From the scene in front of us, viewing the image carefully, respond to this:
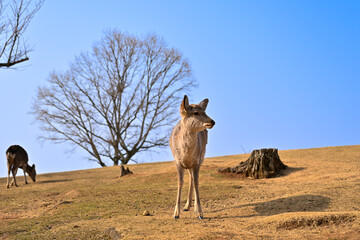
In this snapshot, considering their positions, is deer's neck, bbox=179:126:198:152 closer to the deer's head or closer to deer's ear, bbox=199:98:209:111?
the deer's head

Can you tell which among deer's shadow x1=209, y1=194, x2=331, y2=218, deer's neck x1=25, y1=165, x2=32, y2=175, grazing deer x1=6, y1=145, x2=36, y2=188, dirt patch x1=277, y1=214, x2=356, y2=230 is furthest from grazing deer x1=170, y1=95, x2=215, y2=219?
deer's neck x1=25, y1=165, x2=32, y2=175

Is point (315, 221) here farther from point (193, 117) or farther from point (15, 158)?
point (15, 158)

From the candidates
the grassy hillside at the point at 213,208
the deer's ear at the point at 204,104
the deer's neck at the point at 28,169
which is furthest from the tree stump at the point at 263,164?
the deer's neck at the point at 28,169

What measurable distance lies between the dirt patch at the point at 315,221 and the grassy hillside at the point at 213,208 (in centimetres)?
2

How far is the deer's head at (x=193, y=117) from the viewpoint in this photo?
6.81 m

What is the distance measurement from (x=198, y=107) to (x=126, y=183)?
26.5 ft

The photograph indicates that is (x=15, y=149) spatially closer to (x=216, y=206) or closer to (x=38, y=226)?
(x=38, y=226)

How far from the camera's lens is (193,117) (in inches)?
273

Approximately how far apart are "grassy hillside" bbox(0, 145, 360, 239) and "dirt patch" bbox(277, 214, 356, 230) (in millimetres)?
15

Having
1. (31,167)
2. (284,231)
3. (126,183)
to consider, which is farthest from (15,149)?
(284,231)

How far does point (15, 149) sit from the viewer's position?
17734mm

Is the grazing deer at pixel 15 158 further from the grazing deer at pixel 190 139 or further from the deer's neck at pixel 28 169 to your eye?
the grazing deer at pixel 190 139

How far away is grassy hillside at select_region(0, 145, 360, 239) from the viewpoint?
19.3 ft

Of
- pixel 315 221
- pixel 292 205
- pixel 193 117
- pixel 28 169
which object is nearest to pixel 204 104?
pixel 193 117
